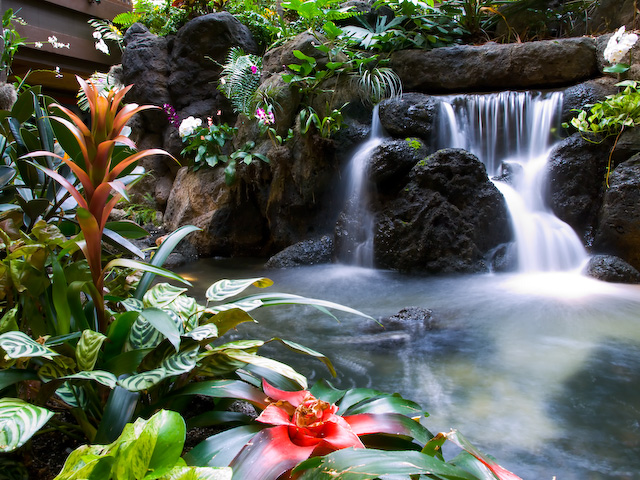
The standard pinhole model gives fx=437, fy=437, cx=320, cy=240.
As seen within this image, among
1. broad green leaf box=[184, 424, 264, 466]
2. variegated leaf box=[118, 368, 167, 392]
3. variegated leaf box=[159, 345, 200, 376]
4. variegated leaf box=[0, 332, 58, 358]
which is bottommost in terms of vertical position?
broad green leaf box=[184, 424, 264, 466]

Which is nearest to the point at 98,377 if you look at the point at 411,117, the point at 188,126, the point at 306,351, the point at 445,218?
the point at 306,351

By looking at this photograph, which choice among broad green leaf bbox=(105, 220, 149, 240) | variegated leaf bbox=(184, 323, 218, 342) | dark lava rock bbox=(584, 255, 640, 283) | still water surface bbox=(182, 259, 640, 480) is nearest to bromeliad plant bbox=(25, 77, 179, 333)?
variegated leaf bbox=(184, 323, 218, 342)

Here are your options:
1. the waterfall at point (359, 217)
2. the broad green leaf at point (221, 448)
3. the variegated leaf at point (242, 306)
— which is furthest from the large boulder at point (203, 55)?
the broad green leaf at point (221, 448)

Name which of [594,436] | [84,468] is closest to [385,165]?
[594,436]

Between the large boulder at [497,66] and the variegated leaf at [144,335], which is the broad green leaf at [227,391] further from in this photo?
the large boulder at [497,66]

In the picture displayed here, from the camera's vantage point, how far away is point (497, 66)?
6.46 m

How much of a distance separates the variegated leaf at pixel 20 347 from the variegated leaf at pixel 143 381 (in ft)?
0.56

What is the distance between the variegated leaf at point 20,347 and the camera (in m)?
0.93

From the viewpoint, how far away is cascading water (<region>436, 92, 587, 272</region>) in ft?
16.6

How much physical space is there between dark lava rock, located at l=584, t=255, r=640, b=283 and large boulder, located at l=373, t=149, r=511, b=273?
96cm

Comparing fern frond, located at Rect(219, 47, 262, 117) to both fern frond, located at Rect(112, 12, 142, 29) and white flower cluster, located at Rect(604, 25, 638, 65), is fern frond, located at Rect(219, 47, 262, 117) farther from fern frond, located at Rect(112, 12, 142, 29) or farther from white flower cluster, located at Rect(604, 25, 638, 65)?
white flower cluster, located at Rect(604, 25, 638, 65)

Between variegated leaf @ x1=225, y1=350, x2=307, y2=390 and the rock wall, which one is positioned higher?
the rock wall

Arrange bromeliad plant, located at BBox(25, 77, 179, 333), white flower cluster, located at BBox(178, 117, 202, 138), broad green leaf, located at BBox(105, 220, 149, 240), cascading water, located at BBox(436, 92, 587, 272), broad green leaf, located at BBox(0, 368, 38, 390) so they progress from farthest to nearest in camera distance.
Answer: white flower cluster, located at BBox(178, 117, 202, 138)
cascading water, located at BBox(436, 92, 587, 272)
broad green leaf, located at BBox(105, 220, 149, 240)
bromeliad plant, located at BBox(25, 77, 179, 333)
broad green leaf, located at BBox(0, 368, 38, 390)

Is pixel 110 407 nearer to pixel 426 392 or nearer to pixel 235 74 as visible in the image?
pixel 426 392
